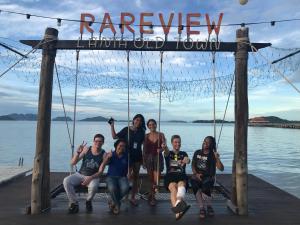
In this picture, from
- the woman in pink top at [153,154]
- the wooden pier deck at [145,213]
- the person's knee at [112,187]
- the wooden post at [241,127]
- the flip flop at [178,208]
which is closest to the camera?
the flip flop at [178,208]

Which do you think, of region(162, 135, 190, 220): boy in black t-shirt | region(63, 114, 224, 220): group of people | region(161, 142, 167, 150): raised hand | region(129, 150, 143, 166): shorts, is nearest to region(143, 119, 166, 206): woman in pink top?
region(63, 114, 224, 220): group of people

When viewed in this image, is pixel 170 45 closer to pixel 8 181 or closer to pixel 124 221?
pixel 124 221

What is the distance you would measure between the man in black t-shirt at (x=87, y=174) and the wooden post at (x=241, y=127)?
103 inches

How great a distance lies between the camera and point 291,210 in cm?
784

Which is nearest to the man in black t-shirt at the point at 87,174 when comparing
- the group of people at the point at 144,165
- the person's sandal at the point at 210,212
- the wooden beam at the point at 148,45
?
the group of people at the point at 144,165

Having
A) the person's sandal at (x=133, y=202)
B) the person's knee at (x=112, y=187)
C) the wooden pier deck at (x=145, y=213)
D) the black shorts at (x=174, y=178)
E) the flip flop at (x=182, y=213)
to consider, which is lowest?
the wooden pier deck at (x=145, y=213)

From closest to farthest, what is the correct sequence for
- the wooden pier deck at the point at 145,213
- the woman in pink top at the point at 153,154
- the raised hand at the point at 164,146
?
the wooden pier deck at the point at 145,213
the raised hand at the point at 164,146
the woman in pink top at the point at 153,154

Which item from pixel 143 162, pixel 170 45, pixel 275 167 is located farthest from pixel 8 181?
pixel 275 167

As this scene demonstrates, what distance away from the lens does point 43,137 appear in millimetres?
7262

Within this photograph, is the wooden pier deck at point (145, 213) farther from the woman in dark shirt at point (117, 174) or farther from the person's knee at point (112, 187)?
the person's knee at point (112, 187)

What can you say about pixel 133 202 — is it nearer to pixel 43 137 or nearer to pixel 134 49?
pixel 43 137

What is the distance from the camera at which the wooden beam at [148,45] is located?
293 inches

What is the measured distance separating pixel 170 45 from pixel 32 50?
2.68 meters

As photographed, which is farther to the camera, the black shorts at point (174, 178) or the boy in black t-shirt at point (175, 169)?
the black shorts at point (174, 178)
